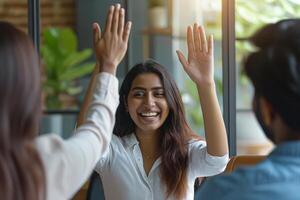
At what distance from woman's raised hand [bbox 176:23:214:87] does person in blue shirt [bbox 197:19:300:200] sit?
679 millimetres

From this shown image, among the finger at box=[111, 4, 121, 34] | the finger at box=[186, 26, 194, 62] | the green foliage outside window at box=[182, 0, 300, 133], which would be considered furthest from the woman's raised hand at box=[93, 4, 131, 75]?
the green foliage outside window at box=[182, 0, 300, 133]

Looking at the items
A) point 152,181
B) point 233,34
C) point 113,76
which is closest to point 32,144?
point 113,76

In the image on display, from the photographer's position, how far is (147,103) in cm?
208

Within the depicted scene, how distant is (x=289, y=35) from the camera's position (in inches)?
41.8

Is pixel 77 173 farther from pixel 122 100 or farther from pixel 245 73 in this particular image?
pixel 122 100

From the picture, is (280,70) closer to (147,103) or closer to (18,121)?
(18,121)

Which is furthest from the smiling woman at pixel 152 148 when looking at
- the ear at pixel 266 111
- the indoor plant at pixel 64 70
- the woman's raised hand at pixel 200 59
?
the indoor plant at pixel 64 70

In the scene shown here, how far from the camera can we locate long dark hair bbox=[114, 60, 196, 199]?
6.77 feet

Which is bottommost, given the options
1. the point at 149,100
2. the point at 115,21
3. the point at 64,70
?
the point at 64,70

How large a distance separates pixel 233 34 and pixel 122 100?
68 centimetres

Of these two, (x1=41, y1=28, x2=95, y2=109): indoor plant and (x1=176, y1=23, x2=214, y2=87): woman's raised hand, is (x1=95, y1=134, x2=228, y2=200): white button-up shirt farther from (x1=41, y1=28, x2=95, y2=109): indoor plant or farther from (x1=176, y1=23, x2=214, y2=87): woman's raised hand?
(x1=41, y1=28, x2=95, y2=109): indoor plant

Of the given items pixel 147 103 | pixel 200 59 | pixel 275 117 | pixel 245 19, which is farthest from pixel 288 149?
pixel 245 19

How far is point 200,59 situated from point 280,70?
764 millimetres

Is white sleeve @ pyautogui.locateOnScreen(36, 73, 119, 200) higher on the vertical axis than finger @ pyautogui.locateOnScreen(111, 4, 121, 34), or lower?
lower
